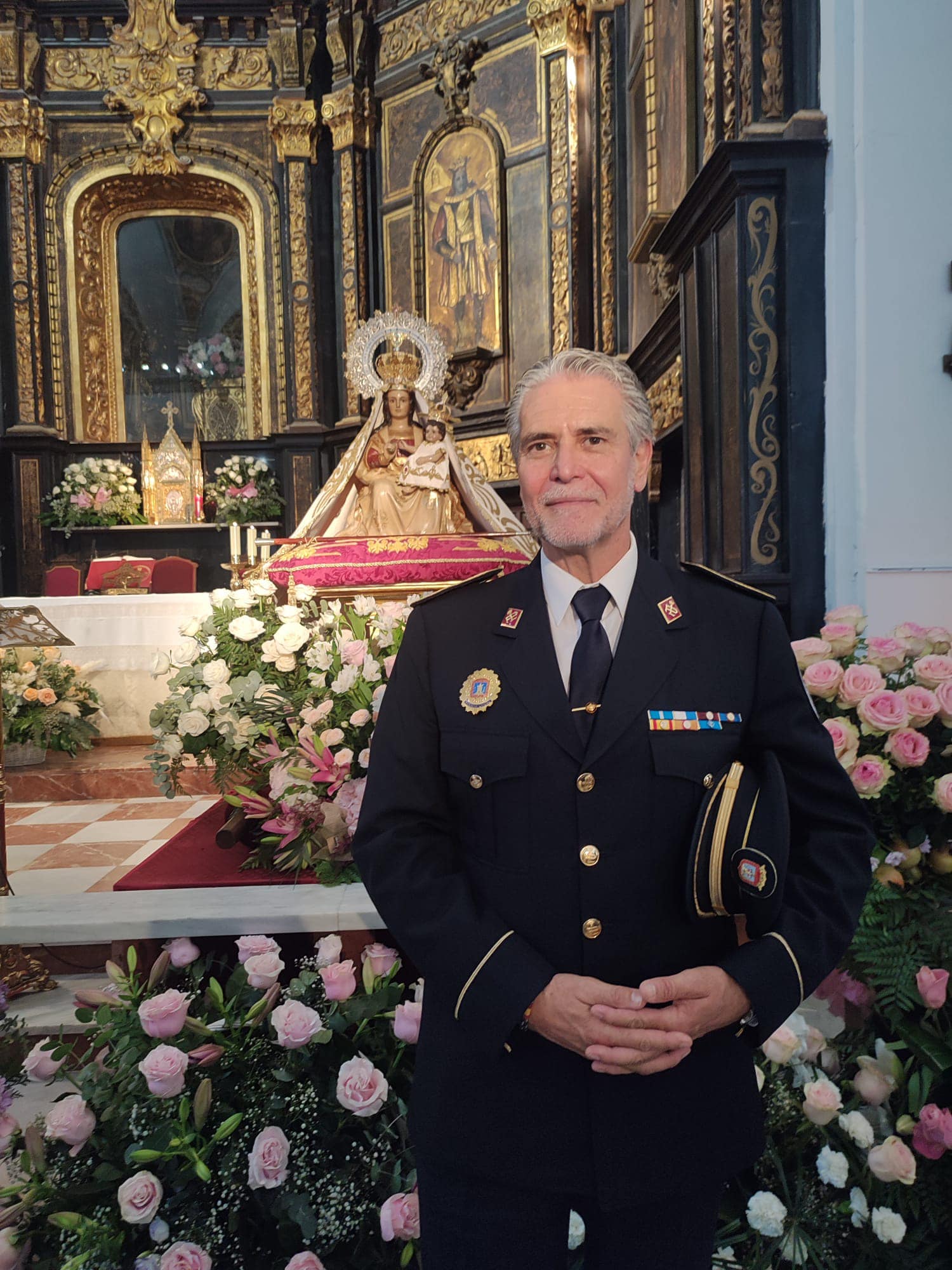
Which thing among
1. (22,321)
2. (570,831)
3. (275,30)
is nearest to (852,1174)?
(570,831)

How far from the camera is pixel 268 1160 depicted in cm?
167

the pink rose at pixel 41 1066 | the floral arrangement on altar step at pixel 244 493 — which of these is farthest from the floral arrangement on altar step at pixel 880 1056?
the floral arrangement on altar step at pixel 244 493

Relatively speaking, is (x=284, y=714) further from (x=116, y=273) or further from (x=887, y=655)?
(x=116, y=273)

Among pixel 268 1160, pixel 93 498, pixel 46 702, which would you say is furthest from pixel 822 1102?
pixel 93 498

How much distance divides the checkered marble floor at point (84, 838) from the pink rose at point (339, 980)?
2074 millimetres

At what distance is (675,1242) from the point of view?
1256mm

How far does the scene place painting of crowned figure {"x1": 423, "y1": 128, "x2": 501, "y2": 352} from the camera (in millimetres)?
10312

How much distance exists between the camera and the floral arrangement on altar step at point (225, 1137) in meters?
1.67

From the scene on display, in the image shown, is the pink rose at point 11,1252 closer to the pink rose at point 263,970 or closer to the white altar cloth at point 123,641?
the pink rose at point 263,970

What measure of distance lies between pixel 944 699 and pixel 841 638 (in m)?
0.32

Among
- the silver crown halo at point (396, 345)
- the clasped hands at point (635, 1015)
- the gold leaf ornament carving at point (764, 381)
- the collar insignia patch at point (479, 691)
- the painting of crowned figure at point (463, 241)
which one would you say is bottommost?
the clasped hands at point (635, 1015)

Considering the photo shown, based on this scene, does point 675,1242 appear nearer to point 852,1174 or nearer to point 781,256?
point 852,1174

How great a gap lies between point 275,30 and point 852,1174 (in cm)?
1340

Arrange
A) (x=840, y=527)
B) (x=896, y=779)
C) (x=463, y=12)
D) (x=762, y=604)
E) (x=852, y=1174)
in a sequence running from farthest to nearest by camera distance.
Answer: (x=463, y=12)
(x=840, y=527)
(x=896, y=779)
(x=852, y=1174)
(x=762, y=604)
